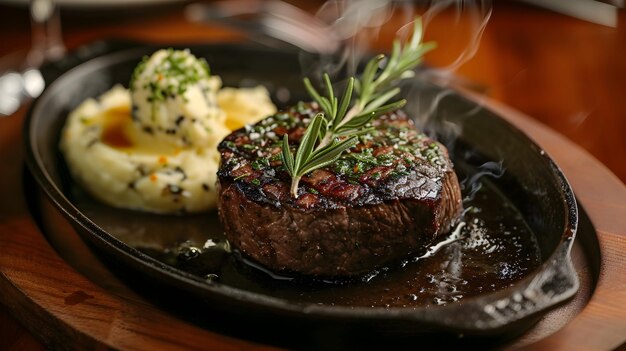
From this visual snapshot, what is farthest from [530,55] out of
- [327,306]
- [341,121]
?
[327,306]

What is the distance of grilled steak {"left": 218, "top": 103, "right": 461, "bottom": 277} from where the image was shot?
277 cm

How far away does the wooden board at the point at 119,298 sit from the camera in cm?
247

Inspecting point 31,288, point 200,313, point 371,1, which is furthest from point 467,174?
point 371,1

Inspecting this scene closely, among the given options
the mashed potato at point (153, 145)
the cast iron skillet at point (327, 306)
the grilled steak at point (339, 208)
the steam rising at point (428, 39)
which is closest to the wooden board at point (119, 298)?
the cast iron skillet at point (327, 306)

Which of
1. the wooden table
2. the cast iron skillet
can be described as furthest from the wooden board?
the wooden table

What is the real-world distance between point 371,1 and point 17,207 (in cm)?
359

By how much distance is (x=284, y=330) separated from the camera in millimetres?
2490

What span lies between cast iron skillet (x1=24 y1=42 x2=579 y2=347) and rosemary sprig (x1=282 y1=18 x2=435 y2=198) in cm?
45

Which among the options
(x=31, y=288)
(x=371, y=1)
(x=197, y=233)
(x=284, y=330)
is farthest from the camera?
(x=371, y=1)

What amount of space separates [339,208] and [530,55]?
3.43 meters

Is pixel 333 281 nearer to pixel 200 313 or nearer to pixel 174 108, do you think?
pixel 200 313

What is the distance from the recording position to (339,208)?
273 centimetres

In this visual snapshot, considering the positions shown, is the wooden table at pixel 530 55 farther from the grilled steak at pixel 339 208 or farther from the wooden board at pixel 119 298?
the grilled steak at pixel 339 208

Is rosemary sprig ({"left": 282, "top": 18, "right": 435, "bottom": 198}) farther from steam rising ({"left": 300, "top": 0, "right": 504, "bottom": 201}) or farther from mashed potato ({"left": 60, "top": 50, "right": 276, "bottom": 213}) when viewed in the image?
mashed potato ({"left": 60, "top": 50, "right": 276, "bottom": 213})
